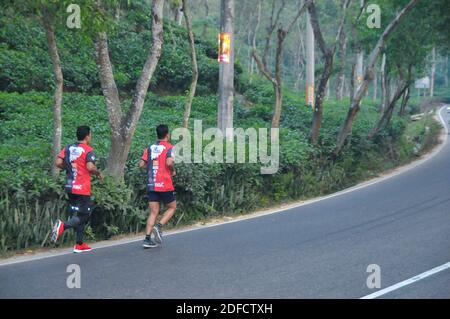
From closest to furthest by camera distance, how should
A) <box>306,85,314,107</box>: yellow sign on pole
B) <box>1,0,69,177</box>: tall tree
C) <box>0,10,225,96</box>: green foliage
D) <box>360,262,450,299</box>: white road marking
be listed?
1. <box>360,262,450,299</box>: white road marking
2. <box>1,0,69,177</box>: tall tree
3. <box>0,10,225,96</box>: green foliage
4. <box>306,85,314,107</box>: yellow sign on pole

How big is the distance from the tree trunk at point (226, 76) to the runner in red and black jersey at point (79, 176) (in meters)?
7.20

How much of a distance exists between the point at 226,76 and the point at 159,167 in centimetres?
719

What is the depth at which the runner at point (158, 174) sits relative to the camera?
998 centimetres

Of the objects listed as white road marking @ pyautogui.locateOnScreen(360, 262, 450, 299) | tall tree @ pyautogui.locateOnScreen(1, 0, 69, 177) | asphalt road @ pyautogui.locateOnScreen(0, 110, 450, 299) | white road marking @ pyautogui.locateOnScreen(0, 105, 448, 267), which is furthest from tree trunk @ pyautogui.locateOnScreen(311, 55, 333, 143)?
white road marking @ pyautogui.locateOnScreen(360, 262, 450, 299)

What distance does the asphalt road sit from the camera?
24.9ft

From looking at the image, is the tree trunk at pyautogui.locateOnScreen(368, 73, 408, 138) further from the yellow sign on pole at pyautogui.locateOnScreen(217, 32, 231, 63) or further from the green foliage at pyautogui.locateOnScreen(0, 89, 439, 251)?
the yellow sign on pole at pyautogui.locateOnScreen(217, 32, 231, 63)

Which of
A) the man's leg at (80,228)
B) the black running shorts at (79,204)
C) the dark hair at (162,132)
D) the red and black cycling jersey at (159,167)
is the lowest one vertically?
the man's leg at (80,228)

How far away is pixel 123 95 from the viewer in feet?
82.0

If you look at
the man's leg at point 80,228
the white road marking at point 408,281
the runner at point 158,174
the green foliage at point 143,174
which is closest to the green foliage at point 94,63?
the green foliage at point 143,174

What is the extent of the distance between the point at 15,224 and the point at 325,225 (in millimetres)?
5372

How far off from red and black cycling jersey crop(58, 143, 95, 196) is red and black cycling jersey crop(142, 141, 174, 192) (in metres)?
0.91

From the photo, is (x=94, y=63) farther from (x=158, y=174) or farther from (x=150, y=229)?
(x=150, y=229)

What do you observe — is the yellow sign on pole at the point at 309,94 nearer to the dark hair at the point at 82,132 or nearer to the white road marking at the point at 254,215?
the white road marking at the point at 254,215

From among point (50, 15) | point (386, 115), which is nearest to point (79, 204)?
point (50, 15)
